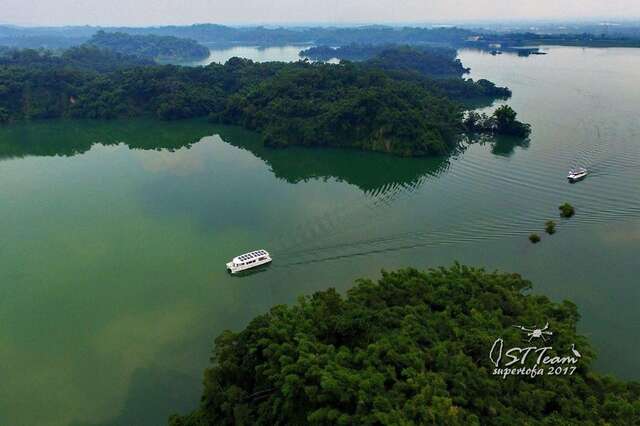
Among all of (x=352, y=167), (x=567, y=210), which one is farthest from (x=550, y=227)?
(x=352, y=167)

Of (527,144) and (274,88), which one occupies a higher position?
(274,88)

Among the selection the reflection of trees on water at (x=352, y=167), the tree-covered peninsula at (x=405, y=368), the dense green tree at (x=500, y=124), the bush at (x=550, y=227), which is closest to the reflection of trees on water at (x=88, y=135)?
the reflection of trees on water at (x=352, y=167)

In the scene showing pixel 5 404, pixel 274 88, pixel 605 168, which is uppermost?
pixel 274 88

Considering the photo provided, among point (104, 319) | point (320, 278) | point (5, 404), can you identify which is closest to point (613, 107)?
point (320, 278)

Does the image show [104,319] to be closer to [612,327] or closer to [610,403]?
[610,403]
